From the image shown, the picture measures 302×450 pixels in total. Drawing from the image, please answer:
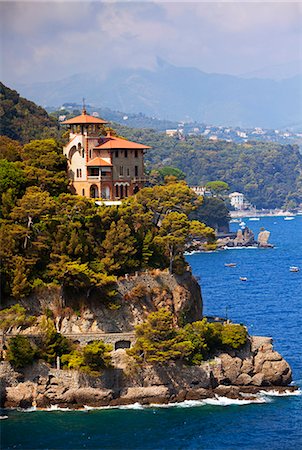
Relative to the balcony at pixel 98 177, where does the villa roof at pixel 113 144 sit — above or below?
above

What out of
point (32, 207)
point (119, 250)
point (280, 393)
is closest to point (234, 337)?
point (280, 393)

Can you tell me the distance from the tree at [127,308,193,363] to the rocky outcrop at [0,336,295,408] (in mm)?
619

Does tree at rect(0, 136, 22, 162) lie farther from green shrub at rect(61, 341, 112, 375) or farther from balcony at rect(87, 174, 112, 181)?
green shrub at rect(61, 341, 112, 375)

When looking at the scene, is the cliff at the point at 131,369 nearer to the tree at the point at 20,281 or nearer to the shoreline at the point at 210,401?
the shoreline at the point at 210,401

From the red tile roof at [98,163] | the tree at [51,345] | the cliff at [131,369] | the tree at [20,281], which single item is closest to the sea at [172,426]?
the cliff at [131,369]

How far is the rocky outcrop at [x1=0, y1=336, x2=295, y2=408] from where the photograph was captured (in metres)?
51.8

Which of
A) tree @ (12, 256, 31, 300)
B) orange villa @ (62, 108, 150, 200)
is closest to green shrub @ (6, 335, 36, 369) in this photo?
tree @ (12, 256, 31, 300)

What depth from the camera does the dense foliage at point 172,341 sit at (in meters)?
53.2

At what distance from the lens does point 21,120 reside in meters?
120

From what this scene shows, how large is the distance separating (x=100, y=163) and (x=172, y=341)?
14972 millimetres

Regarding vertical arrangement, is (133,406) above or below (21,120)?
below

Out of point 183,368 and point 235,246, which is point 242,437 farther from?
point 235,246

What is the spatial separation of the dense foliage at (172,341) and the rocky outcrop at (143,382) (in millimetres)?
598

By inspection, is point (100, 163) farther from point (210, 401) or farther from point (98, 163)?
point (210, 401)
